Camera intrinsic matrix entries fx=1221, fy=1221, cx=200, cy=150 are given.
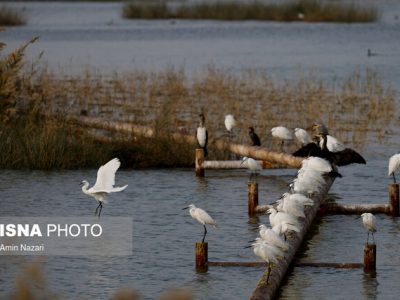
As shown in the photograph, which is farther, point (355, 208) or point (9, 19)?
point (9, 19)

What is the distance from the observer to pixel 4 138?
55.6 ft

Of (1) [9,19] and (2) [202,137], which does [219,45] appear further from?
(2) [202,137]

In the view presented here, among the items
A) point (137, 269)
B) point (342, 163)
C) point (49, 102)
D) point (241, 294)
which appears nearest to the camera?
point (241, 294)

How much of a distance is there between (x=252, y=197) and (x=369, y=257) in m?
2.94

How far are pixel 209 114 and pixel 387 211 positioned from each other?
8.31m

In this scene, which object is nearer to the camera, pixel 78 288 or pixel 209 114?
pixel 78 288

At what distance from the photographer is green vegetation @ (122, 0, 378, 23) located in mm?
56656

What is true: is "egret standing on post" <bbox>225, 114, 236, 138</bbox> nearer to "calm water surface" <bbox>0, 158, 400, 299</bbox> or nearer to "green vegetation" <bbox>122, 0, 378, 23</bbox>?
"calm water surface" <bbox>0, 158, 400, 299</bbox>

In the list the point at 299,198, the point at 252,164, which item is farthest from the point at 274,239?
the point at 252,164

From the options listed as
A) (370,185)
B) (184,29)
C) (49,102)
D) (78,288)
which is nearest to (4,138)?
(49,102)

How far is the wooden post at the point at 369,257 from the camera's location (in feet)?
35.6

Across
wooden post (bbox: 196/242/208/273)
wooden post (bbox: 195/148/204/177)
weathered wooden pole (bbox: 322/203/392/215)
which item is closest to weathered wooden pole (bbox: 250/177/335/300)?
weathered wooden pole (bbox: 322/203/392/215)

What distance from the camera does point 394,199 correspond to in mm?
13648

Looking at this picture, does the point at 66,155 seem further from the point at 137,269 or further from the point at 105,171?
the point at 137,269
